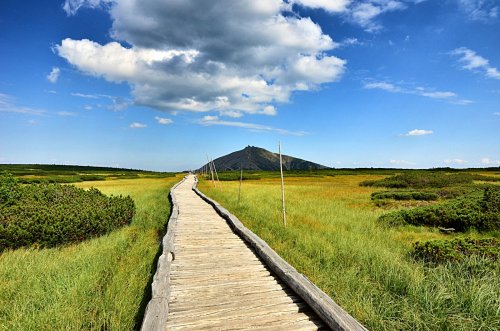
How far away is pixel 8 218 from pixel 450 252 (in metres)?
11.1

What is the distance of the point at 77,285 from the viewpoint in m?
5.41

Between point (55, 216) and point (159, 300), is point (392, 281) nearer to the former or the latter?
point (159, 300)

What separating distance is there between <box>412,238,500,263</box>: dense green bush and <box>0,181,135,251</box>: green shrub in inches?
364

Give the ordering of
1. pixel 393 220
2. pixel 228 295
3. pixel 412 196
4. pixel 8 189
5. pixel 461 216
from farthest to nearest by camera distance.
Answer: pixel 412 196
pixel 393 220
pixel 461 216
pixel 8 189
pixel 228 295

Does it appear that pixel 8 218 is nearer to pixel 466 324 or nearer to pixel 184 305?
pixel 184 305

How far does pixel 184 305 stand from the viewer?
14.4ft

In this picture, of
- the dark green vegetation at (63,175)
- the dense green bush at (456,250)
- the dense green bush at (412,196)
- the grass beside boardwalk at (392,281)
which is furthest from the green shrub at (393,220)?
the dark green vegetation at (63,175)

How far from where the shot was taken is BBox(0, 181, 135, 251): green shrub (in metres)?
8.05

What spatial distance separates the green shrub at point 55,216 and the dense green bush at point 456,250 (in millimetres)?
9246

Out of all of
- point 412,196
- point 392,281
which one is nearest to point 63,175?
point 412,196

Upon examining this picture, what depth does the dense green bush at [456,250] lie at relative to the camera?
6078mm

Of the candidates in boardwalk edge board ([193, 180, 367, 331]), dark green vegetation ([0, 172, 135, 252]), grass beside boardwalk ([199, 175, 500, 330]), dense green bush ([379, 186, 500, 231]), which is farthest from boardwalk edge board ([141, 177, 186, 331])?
dense green bush ([379, 186, 500, 231])

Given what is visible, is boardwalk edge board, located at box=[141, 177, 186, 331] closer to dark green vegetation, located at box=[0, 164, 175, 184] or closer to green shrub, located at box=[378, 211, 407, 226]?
green shrub, located at box=[378, 211, 407, 226]

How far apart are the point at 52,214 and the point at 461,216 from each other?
1356cm
